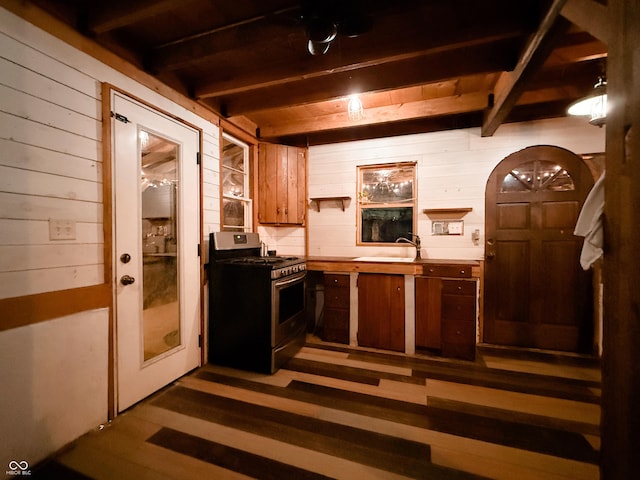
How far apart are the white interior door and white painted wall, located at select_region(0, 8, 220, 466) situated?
13 centimetres

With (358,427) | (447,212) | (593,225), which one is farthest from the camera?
(447,212)

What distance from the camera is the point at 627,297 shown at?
2.97 ft

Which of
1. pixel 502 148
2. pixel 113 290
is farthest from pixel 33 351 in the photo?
pixel 502 148

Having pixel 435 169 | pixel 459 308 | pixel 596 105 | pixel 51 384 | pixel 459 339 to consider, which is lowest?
pixel 459 339

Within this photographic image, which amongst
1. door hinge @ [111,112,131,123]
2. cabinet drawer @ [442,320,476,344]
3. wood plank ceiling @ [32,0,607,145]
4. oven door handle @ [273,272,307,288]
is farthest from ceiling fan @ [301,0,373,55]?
cabinet drawer @ [442,320,476,344]

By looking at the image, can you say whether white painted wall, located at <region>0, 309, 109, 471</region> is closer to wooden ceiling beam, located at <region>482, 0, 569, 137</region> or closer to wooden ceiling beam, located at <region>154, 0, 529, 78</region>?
wooden ceiling beam, located at <region>154, 0, 529, 78</region>

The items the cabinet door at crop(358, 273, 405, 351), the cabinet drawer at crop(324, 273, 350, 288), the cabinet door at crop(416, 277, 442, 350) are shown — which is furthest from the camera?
the cabinet drawer at crop(324, 273, 350, 288)

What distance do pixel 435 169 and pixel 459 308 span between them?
5.29 feet

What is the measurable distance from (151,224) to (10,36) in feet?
3.95

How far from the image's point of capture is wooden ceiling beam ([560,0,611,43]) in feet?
3.38

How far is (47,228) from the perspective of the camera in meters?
1.49

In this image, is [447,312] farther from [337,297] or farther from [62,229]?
[62,229]

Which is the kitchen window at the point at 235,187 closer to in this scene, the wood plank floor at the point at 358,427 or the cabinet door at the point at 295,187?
the cabinet door at the point at 295,187

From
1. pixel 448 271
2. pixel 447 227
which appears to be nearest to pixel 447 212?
pixel 447 227
